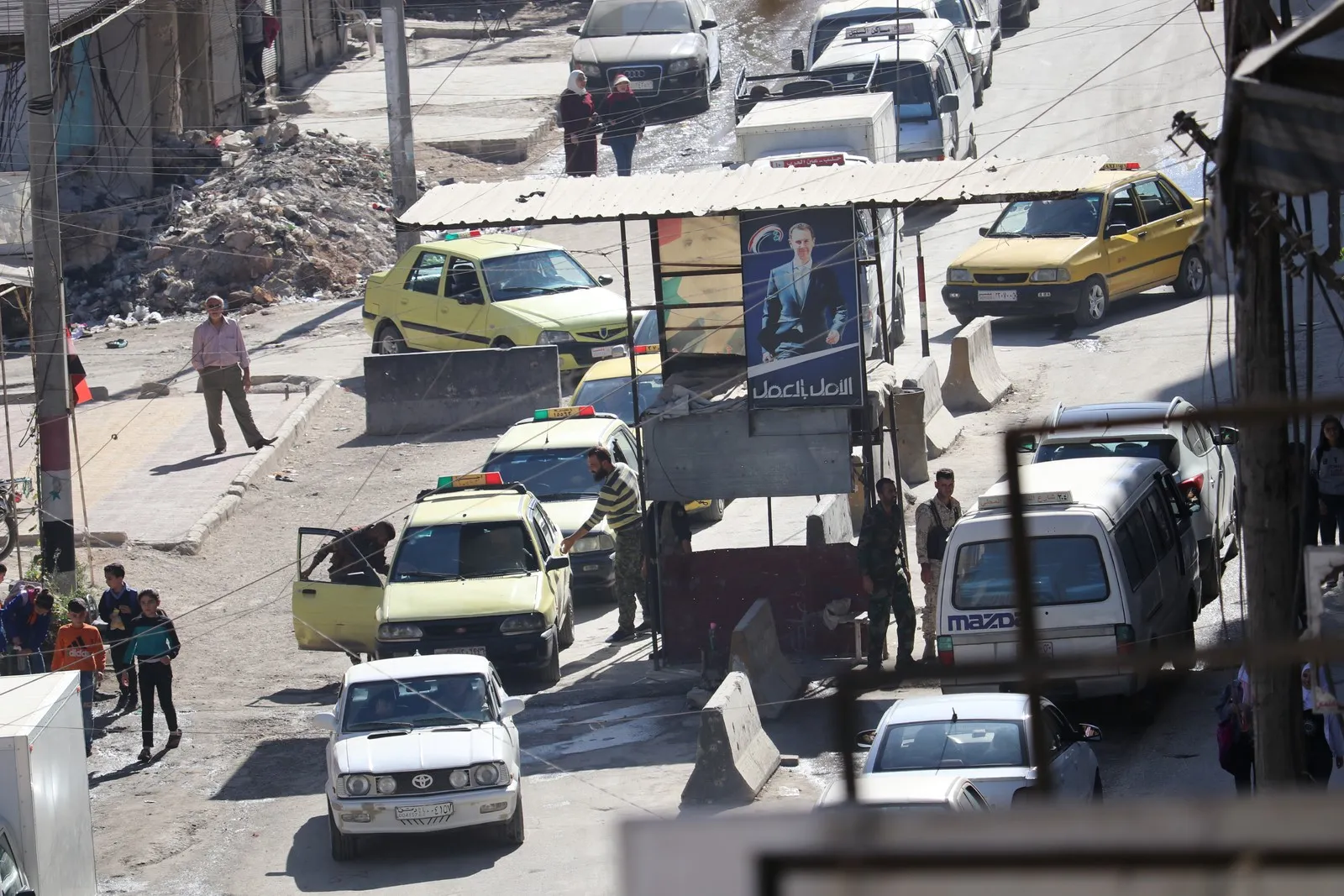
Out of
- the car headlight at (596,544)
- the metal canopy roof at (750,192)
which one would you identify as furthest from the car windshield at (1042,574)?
the car headlight at (596,544)

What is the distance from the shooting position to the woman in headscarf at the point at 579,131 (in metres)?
29.0

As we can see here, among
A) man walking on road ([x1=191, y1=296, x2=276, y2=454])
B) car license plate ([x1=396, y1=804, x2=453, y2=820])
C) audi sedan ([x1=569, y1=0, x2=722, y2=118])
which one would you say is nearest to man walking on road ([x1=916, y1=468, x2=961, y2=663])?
car license plate ([x1=396, y1=804, x2=453, y2=820])

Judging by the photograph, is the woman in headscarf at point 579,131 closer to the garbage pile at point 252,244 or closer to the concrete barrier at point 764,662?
the garbage pile at point 252,244

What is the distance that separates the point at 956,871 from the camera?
318 centimetres

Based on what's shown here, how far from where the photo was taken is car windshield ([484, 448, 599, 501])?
17.6m

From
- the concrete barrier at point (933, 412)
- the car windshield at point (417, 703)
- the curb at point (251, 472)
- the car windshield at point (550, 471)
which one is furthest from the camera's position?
the concrete barrier at point (933, 412)

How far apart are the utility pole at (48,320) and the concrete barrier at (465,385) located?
5762 mm

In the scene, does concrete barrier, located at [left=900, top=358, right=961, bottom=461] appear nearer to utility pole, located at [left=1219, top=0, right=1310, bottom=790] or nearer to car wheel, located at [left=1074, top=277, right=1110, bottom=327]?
car wheel, located at [left=1074, top=277, right=1110, bottom=327]

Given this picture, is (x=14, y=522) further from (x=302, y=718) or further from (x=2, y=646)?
(x=302, y=718)

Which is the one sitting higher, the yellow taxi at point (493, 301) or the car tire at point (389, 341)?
the yellow taxi at point (493, 301)

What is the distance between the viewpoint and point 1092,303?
22.2 meters

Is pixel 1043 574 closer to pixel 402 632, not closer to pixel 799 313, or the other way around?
pixel 799 313

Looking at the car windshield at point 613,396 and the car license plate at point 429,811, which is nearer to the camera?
the car license plate at point 429,811

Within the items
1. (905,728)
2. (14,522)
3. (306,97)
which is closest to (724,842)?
(905,728)
